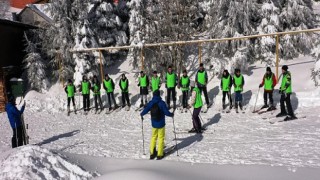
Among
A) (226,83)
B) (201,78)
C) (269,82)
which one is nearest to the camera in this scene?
(269,82)

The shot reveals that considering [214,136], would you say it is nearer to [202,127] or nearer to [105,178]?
[202,127]

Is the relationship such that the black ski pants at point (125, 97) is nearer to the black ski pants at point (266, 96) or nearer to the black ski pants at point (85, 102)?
the black ski pants at point (85, 102)

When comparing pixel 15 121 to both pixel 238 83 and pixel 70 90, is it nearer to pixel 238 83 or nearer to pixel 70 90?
pixel 70 90

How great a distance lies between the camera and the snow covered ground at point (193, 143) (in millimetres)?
6539

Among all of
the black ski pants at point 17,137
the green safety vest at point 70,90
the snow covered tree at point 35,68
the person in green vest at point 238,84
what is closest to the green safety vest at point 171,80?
the person in green vest at point 238,84

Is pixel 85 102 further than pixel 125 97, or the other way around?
pixel 85 102

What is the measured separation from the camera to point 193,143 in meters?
9.34

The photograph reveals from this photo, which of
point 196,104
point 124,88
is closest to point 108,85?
point 124,88

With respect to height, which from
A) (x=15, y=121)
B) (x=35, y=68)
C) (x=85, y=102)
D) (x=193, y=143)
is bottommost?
(x=193, y=143)

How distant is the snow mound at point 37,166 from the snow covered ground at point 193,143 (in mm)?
21

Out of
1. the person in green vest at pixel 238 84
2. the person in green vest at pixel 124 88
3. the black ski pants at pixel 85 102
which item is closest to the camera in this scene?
the person in green vest at pixel 238 84

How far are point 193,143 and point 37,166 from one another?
4707 millimetres

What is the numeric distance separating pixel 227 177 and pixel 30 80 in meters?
16.2

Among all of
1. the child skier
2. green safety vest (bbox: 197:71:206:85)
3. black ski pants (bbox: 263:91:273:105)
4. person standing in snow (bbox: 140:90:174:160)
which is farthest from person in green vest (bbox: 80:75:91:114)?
black ski pants (bbox: 263:91:273:105)
